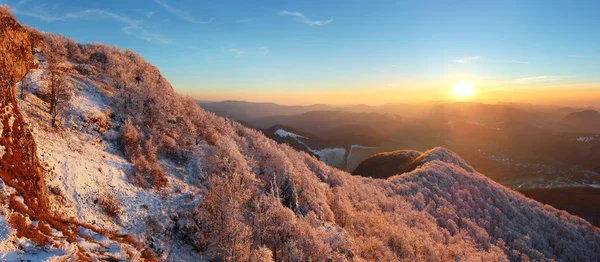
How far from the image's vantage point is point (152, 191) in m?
14.2

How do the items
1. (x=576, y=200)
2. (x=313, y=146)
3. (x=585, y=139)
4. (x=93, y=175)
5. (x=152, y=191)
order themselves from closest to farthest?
(x=93, y=175), (x=152, y=191), (x=576, y=200), (x=313, y=146), (x=585, y=139)

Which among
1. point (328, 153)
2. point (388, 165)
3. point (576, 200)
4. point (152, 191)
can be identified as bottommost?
point (576, 200)

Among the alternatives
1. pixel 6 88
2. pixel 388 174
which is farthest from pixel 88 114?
pixel 388 174

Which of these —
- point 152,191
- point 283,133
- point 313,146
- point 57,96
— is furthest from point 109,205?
point 283,133

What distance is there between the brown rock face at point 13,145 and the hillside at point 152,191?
133 millimetres

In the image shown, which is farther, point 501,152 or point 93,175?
point 501,152

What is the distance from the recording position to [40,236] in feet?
23.4

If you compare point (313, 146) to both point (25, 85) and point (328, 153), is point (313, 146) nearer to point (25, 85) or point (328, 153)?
point (328, 153)

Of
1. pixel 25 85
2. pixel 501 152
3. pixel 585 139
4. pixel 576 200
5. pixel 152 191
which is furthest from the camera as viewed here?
pixel 585 139

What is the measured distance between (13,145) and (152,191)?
20.6ft

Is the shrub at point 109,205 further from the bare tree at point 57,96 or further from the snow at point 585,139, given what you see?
the snow at point 585,139

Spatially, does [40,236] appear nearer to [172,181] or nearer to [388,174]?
[172,181]

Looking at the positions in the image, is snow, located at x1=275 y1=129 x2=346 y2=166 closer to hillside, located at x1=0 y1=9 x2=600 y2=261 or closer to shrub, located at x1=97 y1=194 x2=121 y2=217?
hillside, located at x1=0 y1=9 x2=600 y2=261

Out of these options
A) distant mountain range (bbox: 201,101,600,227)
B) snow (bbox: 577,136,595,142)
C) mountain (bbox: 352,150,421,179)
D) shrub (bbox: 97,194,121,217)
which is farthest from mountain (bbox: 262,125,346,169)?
snow (bbox: 577,136,595,142)
